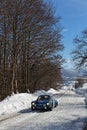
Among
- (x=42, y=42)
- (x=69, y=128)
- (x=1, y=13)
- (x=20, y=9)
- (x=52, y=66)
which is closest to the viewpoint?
(x=69, y=128)

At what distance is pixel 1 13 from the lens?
3994 centimetres

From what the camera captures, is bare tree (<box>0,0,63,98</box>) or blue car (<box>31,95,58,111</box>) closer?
blue car (<box>31,95,58,111</box>)

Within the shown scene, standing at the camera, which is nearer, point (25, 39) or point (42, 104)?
point (42, 104)

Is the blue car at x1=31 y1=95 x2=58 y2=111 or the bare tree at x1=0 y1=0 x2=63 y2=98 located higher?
the bare tree at x1=0 y1=0 x2=63 y2=98

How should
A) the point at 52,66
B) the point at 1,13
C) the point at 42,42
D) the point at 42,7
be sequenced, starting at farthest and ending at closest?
the point at 52,66
the point at 42,42
the point at 42,7
the point at 1,13

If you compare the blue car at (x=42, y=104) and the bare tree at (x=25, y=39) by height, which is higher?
the bare tree at (x=25, y=39)

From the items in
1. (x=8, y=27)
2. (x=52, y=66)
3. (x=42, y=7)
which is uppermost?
(x=42, y=7)

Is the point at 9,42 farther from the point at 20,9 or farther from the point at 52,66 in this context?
the point at 52,66

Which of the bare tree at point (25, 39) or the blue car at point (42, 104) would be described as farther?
the bare tree at point (25, 39)

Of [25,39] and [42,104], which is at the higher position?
[25,39]

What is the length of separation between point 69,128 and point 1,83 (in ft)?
86.0

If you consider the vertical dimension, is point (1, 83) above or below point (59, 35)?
below

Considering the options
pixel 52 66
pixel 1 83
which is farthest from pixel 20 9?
pixel 52 66

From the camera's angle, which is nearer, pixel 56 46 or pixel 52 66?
pixel 56 46
